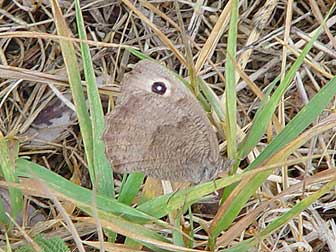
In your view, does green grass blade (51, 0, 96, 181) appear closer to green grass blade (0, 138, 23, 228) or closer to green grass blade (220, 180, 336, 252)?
green grass blade (0, 138, 23, 228)

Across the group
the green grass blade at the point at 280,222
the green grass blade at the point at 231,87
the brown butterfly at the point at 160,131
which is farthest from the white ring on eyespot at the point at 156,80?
the green grass blade at the point at 280,222

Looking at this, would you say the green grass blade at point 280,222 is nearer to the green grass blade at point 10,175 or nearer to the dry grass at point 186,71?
the dry grass at point 186,71

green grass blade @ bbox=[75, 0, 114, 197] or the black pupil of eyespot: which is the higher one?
the black pupil of eyespot

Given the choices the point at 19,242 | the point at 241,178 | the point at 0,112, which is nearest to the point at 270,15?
the point at 241,178

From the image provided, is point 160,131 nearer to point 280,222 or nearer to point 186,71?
point 280,222

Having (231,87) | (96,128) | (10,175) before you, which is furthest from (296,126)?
(10,175)

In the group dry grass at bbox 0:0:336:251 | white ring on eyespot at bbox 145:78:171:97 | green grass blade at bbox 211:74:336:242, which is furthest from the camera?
dry grass at bbox 0:0:336:251

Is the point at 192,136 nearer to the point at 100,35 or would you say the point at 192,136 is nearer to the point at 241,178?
the point at 241,178

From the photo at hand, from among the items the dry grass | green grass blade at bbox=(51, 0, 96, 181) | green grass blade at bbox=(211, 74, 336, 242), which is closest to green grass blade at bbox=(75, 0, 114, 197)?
green grass blade at bbox=(51, 0, 96, 181)
